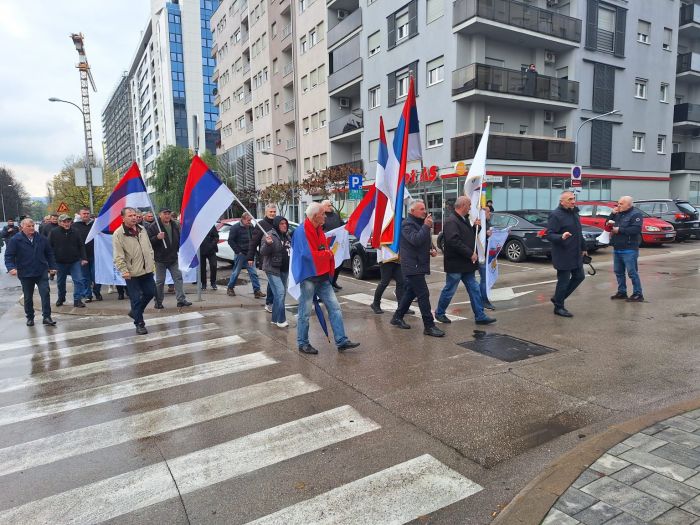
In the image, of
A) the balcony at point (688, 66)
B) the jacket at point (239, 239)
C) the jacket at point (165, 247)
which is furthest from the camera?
the balcony at point (688, 66)

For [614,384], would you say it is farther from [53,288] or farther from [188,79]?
[188,79]

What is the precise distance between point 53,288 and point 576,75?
2736cm

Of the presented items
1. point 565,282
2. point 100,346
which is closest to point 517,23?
point 565,282

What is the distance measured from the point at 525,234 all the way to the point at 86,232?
38.6 feet

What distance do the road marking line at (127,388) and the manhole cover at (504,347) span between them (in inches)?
97.9

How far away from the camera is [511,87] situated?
25391 mm

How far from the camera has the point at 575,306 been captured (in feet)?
27.8

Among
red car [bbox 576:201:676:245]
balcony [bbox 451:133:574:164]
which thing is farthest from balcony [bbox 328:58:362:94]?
red car [bbox 576:201:676:245]

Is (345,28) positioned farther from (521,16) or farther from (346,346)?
(346,346)

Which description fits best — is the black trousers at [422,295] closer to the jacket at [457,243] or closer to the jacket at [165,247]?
the jacket at [457,243]

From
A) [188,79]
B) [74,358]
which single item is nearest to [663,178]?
[74,358]

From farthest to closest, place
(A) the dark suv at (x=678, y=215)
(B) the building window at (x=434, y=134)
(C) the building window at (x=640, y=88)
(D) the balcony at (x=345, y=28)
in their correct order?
(D) the balcony at (x=345, y=28)
(C) the building window at (x=640, y=88)
(B) the building window at (x=434, y=134)
(A) the dark suv at (x=678, y=215)

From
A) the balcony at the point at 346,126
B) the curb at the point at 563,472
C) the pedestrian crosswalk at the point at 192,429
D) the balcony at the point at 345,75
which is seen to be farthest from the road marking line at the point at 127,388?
the balcony at the point at 345,75

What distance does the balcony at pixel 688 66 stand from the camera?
34.6 m
